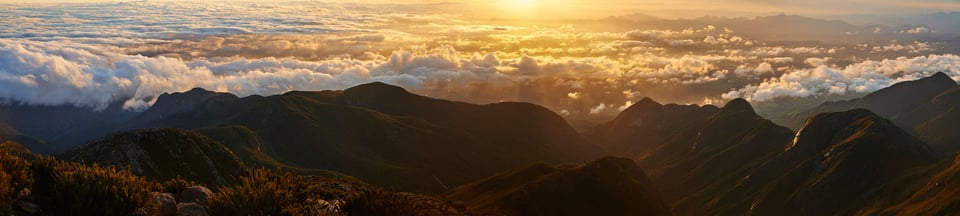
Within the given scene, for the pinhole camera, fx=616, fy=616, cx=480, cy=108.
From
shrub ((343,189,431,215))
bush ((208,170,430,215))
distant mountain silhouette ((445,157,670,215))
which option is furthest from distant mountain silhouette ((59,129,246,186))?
shrub ((343,189,431,215))

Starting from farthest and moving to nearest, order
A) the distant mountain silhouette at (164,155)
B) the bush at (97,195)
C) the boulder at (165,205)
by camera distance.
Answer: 1. the distant mountain silhouette at (164,155)
2. the boulder at (165,205)
3. the bush at (97,195)

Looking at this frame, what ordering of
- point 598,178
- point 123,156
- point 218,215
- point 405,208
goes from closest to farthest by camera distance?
point 218,215, point 405,208, point 123,156, point 598,178

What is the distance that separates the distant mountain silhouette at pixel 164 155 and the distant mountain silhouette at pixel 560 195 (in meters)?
61.7

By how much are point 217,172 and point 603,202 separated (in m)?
104

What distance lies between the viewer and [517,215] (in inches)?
5453

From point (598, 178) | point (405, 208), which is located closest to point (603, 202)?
point (598, 178)

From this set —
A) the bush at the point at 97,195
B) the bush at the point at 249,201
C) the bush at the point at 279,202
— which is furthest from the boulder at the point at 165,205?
the bush at the point at 249,201

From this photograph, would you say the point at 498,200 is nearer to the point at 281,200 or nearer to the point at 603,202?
the point at 603,202

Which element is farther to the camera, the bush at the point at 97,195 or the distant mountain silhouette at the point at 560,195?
the distant mountain silhouette at the point at 560,195

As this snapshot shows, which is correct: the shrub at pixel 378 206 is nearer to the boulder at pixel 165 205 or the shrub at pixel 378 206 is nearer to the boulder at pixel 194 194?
the boulder at pixel 165 205

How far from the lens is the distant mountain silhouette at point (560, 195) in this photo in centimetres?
15612

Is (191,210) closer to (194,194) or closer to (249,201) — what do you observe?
(249,201)

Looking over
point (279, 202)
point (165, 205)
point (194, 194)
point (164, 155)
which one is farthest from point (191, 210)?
point (164, 155)

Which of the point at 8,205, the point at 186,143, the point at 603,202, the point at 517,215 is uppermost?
the point at 8,205
